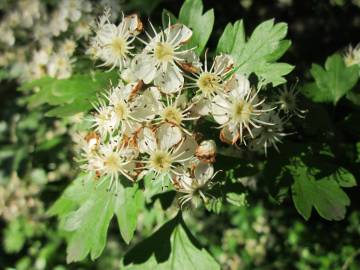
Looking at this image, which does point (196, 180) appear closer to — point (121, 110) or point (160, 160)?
point (160, 160)

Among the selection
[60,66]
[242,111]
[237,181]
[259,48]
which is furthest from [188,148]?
[60,66]

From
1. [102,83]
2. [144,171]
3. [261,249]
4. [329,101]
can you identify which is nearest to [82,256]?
[144,171]

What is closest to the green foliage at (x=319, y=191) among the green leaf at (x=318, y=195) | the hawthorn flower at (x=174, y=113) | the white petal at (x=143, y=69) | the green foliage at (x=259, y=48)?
the green leaf at (x=318, y=195)

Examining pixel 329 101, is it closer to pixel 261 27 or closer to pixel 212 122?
pixel 261 27

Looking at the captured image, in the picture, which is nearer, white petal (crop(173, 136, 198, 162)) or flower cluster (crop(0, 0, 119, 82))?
white petal (crop(173, 136, 198, 162))

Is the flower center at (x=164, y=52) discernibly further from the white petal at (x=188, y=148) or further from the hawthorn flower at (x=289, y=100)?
the hawthorn flower at (x=289, y=100)

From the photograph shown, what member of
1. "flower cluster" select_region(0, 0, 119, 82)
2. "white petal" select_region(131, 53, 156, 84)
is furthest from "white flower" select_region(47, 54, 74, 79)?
"white petal" select_region(131, 53, 156, 84)

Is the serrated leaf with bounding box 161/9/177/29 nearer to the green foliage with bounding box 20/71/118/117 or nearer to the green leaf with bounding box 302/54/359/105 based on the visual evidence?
the green foliage with bounding box 20/71/118/117
